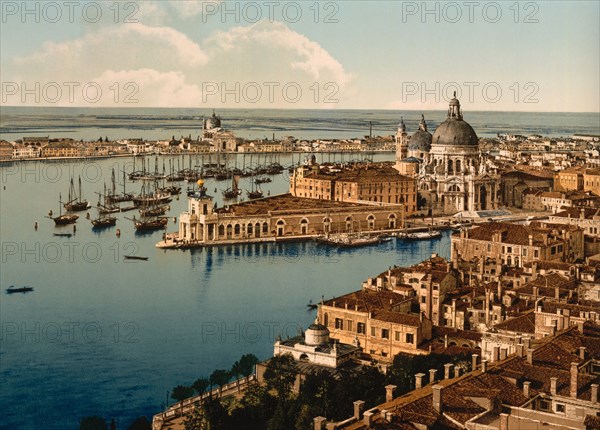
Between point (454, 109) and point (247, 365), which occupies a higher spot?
point (454, 109)

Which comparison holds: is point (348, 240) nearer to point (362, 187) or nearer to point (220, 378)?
point (362, 187)

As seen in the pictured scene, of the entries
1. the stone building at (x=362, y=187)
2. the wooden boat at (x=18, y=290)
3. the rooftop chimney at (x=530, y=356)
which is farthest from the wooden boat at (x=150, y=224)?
the rooftop chimney at (x=530, y=356)

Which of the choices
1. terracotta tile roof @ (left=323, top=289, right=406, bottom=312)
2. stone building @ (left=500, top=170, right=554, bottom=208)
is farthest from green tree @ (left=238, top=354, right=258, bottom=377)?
stone building @ (left=500, top=170, right=554, bottom=208)

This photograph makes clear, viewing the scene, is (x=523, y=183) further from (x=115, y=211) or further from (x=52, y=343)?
(x=52, y=343)

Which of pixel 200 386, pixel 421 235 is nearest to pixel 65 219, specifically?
pixel 421 235

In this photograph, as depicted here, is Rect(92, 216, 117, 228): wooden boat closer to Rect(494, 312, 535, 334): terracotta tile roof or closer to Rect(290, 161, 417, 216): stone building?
Rect(290, 161, 417, 216): stone building

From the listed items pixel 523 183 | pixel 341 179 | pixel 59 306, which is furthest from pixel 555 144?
pixel 59 306
